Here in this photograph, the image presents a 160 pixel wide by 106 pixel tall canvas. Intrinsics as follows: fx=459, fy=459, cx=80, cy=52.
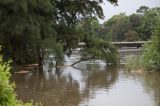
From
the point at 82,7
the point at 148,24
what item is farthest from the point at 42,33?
the point at 148,24

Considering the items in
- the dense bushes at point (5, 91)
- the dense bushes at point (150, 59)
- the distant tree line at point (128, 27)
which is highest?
the distant tree line at point (128, 27)

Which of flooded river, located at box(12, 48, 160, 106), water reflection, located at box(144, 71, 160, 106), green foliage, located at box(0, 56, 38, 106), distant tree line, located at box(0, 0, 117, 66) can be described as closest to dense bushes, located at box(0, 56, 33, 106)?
green foliage, located at box(0, 56, 38, 106)

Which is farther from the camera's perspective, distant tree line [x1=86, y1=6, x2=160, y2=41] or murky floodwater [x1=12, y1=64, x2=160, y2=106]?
distant tree line [x1=86, y1=6, x2=160, y2=41]

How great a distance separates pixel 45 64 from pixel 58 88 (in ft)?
47.6

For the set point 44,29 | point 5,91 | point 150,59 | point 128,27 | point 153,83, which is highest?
point 128,27

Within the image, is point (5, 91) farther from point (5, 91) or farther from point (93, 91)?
point (93, 91)

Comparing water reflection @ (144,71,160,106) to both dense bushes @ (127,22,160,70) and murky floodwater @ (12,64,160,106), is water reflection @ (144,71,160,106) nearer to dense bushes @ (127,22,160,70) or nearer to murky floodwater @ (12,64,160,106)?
murky floodwater @ (12,64,160,106)

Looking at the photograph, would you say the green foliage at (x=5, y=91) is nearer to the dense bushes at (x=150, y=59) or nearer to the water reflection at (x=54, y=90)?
the water reflection at (x=54, y=90)

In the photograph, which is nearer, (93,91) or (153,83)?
(93,91)

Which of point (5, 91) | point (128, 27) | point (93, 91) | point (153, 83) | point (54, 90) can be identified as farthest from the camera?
point (128, 27)

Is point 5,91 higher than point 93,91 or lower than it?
higher

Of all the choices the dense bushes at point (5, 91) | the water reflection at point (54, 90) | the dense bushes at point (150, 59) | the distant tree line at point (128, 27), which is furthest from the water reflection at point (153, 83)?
the distant tree line at point (128, 27)

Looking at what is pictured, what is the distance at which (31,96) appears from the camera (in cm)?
1880

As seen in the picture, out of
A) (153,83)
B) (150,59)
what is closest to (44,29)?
(150,59)
